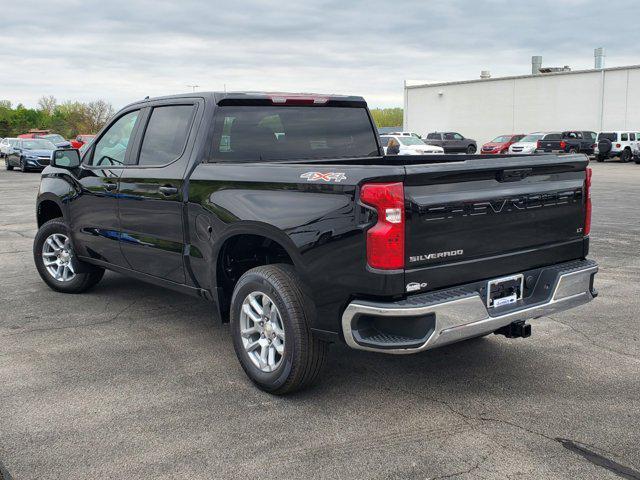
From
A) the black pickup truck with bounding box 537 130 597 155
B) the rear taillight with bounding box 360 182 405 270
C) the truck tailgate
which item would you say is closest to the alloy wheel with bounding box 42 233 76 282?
the rear taillight with bounding box 360 182 405 270

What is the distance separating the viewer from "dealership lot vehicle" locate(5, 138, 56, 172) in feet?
102

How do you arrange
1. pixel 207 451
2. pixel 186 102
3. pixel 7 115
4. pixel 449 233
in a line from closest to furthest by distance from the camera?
1. pixel 207 451
2. pixel 449 233
3. pixel 186 102
4. pixel 7 115

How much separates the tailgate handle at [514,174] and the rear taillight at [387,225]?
2.55 feet

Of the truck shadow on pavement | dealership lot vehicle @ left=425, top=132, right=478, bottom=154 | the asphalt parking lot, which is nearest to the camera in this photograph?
the asphalt parking lot

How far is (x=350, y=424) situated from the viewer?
12.6 feet

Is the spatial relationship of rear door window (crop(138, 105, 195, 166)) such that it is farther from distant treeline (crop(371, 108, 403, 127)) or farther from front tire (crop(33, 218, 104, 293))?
distant treeline (crop(371, 108, 403, 127))

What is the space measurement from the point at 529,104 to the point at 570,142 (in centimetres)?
1613

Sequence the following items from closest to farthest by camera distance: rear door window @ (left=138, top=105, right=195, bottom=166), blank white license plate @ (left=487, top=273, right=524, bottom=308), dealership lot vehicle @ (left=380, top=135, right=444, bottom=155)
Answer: blank white license plate @ (left=487, top=273, right=524, bottom=308)
rear door window @ (left=138, top=105, right=195, bottom=166)
dealership lot vehicle @ (left=380, top=135, right=444, bottom=155)

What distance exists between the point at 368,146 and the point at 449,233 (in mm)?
2271

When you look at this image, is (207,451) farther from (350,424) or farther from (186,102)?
(186,102)

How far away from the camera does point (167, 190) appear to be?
497 cm

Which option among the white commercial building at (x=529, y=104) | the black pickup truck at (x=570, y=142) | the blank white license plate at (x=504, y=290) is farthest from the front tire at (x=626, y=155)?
the blank white license plate at (x=504, y=290)

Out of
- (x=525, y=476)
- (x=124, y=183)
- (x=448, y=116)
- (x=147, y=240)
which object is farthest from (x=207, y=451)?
(x=448, y=116)

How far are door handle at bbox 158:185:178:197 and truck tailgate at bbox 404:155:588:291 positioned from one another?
203 centimetres
